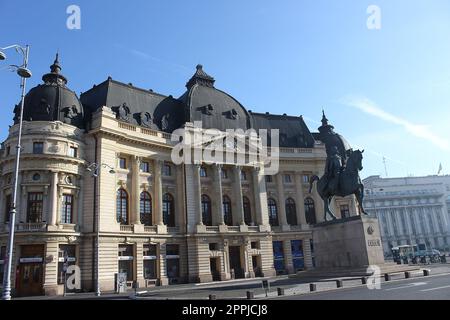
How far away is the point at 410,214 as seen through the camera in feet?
445

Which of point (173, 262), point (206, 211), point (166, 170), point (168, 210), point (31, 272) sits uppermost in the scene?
point (166, 170)

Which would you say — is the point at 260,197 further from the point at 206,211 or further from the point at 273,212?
the point at 206,211

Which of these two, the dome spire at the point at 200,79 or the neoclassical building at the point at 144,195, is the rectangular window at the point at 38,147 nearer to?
the neoclassical building at the point at 144,195

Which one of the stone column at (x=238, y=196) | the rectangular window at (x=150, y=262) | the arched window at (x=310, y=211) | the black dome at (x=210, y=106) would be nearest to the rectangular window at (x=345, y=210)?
the arched window at (x=310, y=211)

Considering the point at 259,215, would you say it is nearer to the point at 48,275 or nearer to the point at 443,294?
the point at 48,275

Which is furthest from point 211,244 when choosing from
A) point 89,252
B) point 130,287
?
point 89,252

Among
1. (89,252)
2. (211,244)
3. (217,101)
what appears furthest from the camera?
(217,101)

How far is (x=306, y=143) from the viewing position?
66.8 metres

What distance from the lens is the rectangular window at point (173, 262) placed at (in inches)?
1914

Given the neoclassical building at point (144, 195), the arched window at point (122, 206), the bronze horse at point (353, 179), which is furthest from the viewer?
the arched window at point (122, 206)

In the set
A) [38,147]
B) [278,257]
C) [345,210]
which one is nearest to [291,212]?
[278,257]

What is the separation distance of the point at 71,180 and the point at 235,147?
2389 cm

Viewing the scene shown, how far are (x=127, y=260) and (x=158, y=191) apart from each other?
373 inches

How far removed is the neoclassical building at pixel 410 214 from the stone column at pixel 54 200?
113 m
